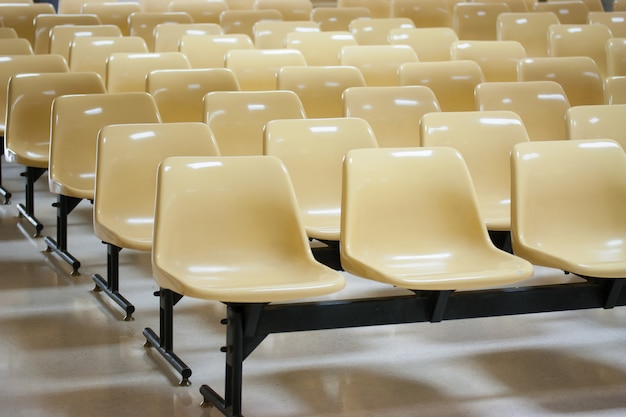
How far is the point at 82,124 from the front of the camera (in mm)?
4531

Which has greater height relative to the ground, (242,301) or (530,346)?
(242,301)

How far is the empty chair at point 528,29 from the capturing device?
7648 millimetres

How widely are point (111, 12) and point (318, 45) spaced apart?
2.11 metres

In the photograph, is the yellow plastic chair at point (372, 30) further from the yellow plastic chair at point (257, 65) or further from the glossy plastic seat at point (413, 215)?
the glossy plastic seat at point (413, 215)

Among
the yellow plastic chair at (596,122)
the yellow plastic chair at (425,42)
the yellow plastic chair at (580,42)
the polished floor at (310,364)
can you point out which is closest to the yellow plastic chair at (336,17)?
the yellow plastic chair at (425,42)

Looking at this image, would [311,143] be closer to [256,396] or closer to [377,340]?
[377,340]

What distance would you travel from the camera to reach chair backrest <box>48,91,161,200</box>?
14.7ft

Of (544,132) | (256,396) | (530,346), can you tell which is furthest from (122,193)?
(544,132)

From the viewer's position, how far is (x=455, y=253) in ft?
11.6

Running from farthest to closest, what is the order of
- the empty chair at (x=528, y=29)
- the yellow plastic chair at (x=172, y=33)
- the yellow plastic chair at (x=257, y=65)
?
the empty chair at (x=528, y=29) < the yellow plastic chair at (x=172, y=33) < the yellow plastic chair at (x=257, y=65)

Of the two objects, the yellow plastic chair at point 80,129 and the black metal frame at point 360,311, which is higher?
the yellow plastic chair at point 80,129

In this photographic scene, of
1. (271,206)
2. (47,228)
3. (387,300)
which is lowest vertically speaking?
(47,228)

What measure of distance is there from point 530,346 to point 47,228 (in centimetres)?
266

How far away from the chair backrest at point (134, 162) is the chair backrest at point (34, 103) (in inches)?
47.4
